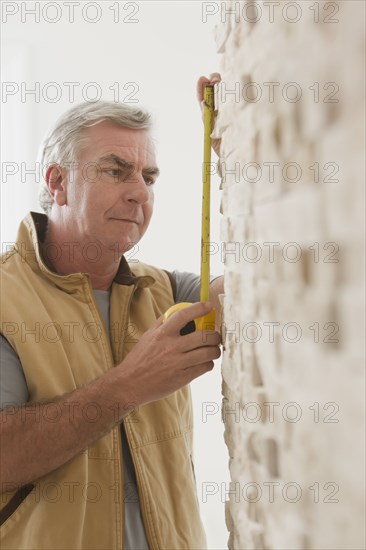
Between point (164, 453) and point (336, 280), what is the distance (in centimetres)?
90

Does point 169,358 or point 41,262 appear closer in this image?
point 169,358

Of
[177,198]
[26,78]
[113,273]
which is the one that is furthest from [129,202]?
[26,78]

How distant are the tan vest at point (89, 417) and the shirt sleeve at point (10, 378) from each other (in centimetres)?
1

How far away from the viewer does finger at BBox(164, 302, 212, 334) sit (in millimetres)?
830

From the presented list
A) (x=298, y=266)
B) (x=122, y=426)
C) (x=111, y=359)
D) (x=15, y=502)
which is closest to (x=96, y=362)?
(x=111, y=359)

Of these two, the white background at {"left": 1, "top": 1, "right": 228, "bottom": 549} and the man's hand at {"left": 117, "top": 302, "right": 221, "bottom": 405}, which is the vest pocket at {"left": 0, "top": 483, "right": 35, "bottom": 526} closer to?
the man's hand at {"left": 117, "top": 302, "right": 221, "bottom": 405}

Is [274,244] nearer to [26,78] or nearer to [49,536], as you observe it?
[49,536]

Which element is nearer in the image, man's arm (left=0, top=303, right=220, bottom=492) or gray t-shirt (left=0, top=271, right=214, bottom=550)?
man's arm (left=0, top=303, right=220, bottom=492)

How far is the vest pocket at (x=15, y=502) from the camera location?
0.99m

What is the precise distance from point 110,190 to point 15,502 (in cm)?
64

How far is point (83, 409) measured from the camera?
960 mm

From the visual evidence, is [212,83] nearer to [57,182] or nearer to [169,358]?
[169,358]

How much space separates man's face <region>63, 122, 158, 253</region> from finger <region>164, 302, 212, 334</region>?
1.42 ft

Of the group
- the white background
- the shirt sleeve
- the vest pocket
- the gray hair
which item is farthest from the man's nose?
the white background
